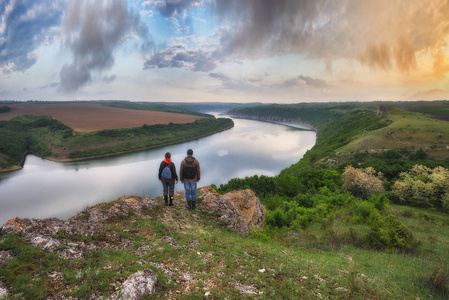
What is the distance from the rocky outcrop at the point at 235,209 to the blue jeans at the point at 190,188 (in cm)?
93

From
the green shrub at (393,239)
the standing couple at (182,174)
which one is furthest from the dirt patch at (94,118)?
the green shrub at (393,239)

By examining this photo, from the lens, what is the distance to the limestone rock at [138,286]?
4484 millimetres

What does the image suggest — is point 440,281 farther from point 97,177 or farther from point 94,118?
point 94,118

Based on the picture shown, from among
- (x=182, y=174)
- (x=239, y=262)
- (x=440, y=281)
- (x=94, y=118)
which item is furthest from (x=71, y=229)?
(x=94, y=118)

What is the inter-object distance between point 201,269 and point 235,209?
6622 mm

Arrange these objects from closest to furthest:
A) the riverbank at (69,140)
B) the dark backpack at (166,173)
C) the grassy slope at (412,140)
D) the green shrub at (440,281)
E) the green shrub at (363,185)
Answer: the green shrub at (440,281) < the dark backpack at (166,173) < the green shrub at (363,185) < the grassy slope at (412,140) < the riverbank at (69,140)

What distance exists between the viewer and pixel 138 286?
4.73 m

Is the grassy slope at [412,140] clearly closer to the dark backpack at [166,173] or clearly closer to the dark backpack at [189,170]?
the dark backpack at [189,170]

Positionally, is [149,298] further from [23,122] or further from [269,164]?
[23,122]

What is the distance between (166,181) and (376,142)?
192 ft

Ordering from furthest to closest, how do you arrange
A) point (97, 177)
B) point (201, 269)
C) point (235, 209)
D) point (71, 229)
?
point (97, 177)
point (235, 209)
point (71, 229)
point (201, 269)

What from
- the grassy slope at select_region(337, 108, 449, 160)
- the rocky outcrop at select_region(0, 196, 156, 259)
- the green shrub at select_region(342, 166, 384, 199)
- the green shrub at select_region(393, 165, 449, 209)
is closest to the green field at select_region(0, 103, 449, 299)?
the rocky outcrop at select_region(0, 196, 156, 259)

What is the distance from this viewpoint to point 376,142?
51.6 meters

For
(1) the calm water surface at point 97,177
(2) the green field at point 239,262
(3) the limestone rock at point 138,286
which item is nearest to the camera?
(3) the limestone rock at point 138,286
